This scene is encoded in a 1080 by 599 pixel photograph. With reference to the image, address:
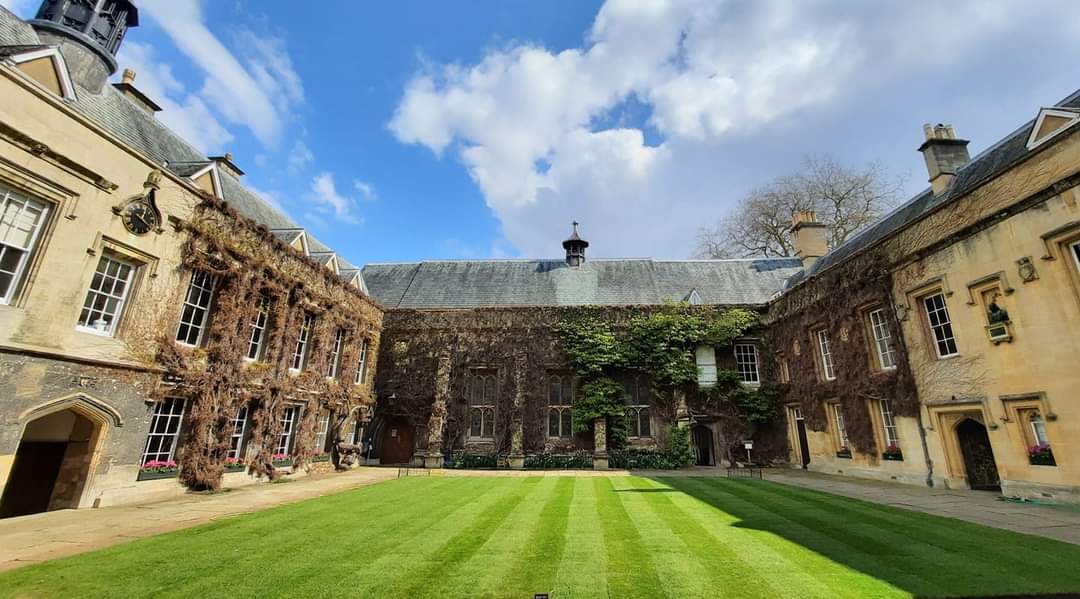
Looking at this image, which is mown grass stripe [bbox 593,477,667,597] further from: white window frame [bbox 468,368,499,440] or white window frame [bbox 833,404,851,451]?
white window frame [bbox 468,368,499,440]

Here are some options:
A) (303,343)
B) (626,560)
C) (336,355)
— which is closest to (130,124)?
(303,343)

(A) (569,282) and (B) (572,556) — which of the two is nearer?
(B) (572,556)

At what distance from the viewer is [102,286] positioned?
9.61 meters

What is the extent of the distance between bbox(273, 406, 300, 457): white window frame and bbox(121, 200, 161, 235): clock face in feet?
22.4

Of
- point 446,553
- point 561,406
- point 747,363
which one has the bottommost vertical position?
point 446,553

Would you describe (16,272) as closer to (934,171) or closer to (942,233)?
(942,233)

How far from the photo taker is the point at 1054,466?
375 inches

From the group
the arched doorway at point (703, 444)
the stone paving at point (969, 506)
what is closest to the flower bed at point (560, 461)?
the arched doorway at point (703, 444)

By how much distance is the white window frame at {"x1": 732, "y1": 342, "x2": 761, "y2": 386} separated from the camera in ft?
66.4

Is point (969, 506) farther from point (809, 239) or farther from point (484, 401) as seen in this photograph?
point (484, 401)

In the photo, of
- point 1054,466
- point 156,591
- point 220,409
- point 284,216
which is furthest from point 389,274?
point 1054,466

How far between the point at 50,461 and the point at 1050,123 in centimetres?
2371

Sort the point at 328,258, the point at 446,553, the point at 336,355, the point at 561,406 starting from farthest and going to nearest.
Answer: the point at 561,406 → the point at 336,355 → the point at 328,258 → the point at 446,553

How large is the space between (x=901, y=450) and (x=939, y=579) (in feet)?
35.7
